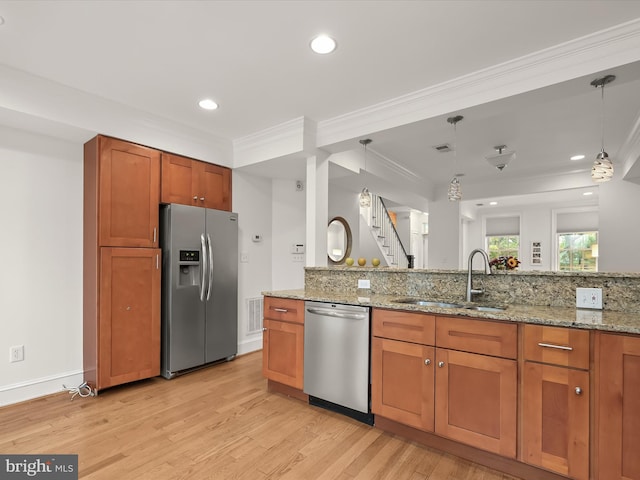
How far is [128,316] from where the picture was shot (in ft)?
10.5

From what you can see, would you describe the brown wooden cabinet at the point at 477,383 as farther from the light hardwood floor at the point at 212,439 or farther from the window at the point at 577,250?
the window at the point at 577,250

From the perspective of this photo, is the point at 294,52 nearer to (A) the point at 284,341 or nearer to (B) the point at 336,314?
(B) the point at 336,314

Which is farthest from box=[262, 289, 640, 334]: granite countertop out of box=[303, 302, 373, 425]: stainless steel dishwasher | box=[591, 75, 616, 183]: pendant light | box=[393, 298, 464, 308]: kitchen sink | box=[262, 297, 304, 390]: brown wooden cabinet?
box=[591, 75, 616, 183]: pendant light

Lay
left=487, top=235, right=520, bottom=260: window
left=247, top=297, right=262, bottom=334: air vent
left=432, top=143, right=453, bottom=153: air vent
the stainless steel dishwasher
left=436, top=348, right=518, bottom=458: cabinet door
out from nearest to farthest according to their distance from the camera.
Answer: left=436, top=348, right=518, bottom=458: cabinet door → the stainless steel dishwasher → left=432, top=143, right=453, bottom=153: air vent → left=247, top=297, right=262, bottom=334: air vent → left=487, top=235, right=520, bottom=260: window

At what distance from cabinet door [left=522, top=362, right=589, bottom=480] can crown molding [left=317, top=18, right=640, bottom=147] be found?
1790mm

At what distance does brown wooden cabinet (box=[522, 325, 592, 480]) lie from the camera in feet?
5.63

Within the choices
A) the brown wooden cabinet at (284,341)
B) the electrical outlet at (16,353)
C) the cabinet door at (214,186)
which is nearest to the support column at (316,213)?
the brown wooden cabinet at (284,341)

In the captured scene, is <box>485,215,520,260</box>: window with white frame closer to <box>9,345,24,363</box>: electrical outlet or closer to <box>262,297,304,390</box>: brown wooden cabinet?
<box>262,297,304,390</box>: brown wooden cabinet

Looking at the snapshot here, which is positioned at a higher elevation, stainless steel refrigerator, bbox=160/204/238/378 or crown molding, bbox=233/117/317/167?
crown molding, bbox=233/117/317/167

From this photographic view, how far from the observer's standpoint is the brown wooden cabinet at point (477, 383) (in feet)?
6.27

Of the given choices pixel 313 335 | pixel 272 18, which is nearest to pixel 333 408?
pixel 313 335

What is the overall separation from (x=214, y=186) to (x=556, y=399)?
3547 millimetres

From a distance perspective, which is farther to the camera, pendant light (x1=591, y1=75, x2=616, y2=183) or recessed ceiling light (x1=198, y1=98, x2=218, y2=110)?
recessed ceiling light (x1=198, y1=98, x2=218, y2=110)

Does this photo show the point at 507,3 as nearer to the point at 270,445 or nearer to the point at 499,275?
the point at 499,275
